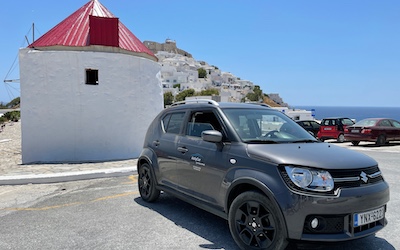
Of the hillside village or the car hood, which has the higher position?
the hillside village

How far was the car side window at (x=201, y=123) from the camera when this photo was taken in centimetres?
470

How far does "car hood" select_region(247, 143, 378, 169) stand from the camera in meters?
3.48

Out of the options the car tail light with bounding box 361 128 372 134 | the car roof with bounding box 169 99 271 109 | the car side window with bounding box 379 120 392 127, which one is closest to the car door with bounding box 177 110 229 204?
the car roof with bounding box 169 99 271 109

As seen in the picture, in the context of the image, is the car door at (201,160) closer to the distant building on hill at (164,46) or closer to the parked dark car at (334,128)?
the parked dark car at (334,128)

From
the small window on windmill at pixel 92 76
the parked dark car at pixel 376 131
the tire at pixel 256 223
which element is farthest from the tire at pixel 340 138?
the tire at pixel 256 223

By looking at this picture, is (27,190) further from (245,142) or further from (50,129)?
(245,142)

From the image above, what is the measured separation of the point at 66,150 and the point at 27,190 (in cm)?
367

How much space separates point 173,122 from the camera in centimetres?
564

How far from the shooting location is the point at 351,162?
361cm

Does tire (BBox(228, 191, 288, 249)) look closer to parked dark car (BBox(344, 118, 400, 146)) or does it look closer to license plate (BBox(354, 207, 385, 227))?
license plate (BBox(354, 207, 385, 227))

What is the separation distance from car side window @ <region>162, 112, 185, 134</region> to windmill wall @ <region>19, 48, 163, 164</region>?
599cm

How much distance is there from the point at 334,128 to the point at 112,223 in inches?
734

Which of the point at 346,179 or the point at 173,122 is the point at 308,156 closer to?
the point at 346,179

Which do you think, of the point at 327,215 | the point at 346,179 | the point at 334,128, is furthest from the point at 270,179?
the point at 334,128
